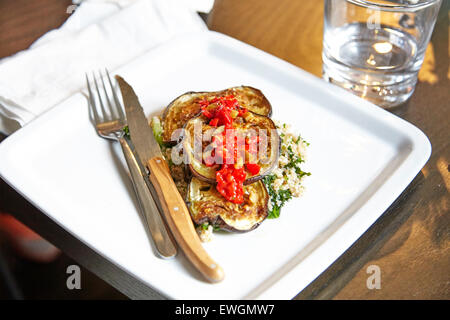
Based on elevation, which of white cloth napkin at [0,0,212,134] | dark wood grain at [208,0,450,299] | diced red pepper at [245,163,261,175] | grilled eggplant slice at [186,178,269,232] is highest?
white cloth napkin at [0,0,212,134]

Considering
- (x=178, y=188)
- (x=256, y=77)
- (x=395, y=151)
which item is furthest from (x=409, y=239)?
(x=256, y=77)

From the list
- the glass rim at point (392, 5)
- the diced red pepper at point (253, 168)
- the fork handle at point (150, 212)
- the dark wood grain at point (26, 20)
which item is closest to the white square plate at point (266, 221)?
the fork handle at point (150, 212)

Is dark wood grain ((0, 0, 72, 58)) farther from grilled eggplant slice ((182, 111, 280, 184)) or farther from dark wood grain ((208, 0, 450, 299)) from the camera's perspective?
grilled eggplant slice ((182, 111, 280, 184))

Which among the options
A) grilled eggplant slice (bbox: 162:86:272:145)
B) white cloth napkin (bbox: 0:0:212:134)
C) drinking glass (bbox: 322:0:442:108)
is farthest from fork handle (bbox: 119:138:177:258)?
drinking glass (bbox: 322:0:442:108)

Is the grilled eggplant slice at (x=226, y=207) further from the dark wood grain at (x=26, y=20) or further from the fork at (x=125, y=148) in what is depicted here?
the dark wood grain at (x=26, y=20)
